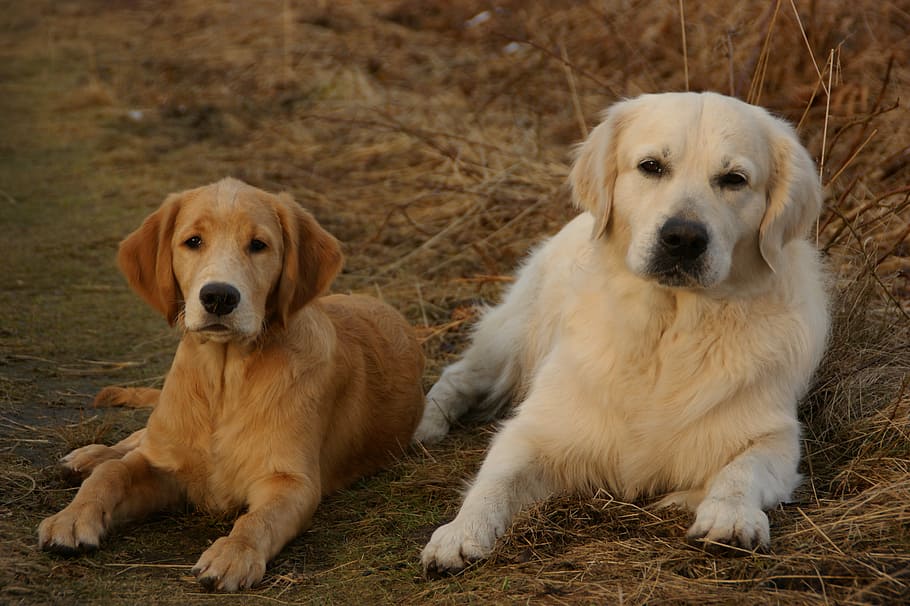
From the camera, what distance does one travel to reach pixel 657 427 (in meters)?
3.68

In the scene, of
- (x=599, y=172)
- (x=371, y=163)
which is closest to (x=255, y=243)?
(x=599, y=172)

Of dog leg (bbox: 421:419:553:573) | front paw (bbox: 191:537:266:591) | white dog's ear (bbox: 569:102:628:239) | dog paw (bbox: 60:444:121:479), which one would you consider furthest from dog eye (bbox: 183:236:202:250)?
white dog's ear (bbox: 569:102:628:239)

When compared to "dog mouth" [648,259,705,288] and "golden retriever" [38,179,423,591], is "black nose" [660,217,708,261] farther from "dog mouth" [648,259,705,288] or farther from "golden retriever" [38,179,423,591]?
"golden retriever" [38,179,423,591]

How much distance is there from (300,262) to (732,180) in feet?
5.07

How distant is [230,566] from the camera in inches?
125

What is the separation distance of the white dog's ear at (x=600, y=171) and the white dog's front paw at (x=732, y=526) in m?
1.09

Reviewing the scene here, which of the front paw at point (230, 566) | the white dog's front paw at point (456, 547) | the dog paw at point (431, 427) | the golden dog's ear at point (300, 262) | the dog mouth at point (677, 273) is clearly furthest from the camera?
the dog paw at point (431, 427)

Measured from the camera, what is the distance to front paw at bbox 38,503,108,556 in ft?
10.7

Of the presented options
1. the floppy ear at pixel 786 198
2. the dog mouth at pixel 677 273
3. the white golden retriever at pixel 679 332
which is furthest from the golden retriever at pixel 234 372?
the floppy ear at pixel 786 198

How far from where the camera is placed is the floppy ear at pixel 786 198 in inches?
141

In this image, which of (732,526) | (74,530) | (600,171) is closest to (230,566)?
(74,530)

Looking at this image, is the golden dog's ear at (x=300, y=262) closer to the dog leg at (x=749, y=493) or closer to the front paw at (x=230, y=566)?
the front paw at (x=230, y=566)

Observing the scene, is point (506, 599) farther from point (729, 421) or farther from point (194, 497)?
point (194, 497)

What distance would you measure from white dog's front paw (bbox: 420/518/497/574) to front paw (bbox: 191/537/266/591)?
51cm
